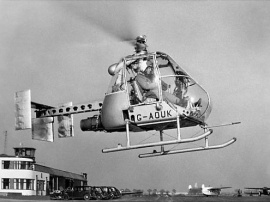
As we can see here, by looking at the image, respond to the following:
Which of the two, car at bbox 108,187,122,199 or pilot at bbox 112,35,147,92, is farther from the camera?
car at bbox 108,187,122,199

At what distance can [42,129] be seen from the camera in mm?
26453

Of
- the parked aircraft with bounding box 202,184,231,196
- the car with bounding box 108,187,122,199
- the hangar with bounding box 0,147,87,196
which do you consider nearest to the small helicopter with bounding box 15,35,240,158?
the car with bounding box 108,187,122,199

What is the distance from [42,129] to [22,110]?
288cm

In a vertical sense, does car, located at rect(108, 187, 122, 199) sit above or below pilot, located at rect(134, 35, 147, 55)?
below

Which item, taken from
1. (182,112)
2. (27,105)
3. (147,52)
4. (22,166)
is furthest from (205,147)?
(22,166)

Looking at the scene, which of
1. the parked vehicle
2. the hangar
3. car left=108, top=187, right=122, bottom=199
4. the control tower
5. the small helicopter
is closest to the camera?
the small helicopter

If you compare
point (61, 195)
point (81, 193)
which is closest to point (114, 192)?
point (81, 193)

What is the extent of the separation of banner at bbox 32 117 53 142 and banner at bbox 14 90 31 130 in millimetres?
2627

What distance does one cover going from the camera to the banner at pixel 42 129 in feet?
86.7

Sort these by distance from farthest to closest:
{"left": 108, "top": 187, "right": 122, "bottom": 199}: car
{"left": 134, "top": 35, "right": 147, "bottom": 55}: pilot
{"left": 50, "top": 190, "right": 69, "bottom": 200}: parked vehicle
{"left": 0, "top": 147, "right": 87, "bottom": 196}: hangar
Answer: {"left": 0, "top": 147, "right": 87, "bottom": 196}: hangar → {"left": 108, "top": 187, "right": 122, "bottom": 199}: car → {"left": 50, "top": 190, "right": 69, "bottom": 200}: parked vehicle → {"left": 134, "top": 35, "right": 147, "bottom": 55}: pilot

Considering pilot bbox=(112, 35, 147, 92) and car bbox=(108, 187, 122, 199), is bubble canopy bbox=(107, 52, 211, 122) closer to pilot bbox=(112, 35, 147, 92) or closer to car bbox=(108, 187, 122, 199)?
pilot bbox=(112, 35, 147, 92)

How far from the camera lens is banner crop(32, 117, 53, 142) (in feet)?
86.7

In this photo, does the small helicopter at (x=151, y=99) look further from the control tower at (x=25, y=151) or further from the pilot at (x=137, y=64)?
the control tower at (x=25, y=151)

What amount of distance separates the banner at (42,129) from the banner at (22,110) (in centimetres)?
263
